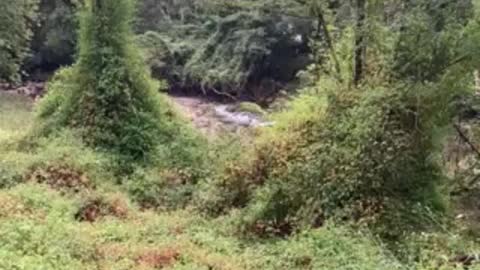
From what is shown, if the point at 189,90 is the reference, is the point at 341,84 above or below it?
above

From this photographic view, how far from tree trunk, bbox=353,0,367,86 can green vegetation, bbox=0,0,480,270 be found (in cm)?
2

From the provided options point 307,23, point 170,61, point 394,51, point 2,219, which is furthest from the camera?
point 170,61

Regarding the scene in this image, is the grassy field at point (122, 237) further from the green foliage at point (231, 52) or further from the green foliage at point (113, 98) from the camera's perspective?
the green foliage at point (231, 52)

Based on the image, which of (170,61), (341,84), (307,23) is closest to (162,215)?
(341,84)

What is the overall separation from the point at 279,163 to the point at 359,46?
2288 mm

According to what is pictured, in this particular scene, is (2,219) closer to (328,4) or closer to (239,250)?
(239,250)

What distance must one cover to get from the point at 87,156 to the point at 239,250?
4703 mm

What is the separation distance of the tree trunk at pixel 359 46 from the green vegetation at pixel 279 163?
0.02 metres

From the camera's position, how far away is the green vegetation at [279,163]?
8641 millimetres

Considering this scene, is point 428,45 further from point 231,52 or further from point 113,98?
point 231,52

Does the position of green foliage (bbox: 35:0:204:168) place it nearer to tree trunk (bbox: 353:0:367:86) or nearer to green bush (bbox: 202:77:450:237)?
green bush (bbox: 202:77:450:237)

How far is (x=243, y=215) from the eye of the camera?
10438 millimetres

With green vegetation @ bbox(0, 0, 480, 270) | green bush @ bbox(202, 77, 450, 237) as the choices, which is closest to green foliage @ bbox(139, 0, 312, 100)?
green vegetation @ bbox(0, 0, 480, 270)

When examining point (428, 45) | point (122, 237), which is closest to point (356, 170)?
point (428, 45)
